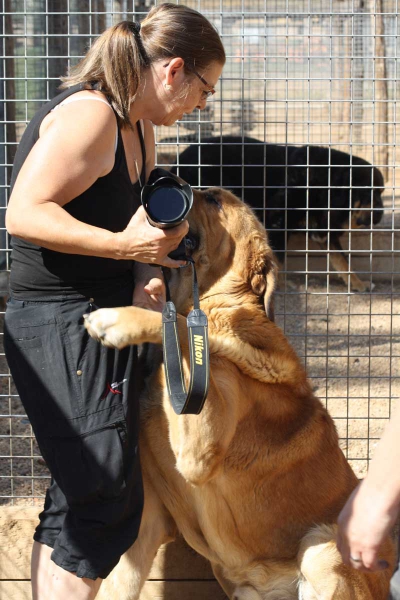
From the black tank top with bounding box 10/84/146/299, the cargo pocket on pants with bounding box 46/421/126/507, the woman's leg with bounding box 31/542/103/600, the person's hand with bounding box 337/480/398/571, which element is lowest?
the woman's leg with bounding box 31/542/103/600

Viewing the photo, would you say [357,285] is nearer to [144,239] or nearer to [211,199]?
[211,199]

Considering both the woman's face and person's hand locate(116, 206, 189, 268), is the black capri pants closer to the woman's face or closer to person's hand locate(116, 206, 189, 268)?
person's hand locate(116, 206, 189, 268)

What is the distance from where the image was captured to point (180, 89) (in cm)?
242

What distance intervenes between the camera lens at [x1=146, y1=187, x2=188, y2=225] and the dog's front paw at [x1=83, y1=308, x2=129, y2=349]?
0.40 m

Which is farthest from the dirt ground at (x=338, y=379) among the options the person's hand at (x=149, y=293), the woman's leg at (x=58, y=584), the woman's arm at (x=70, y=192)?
the woman's arm at (x=70, y=192)

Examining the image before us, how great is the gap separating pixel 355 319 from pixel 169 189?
5.15 m

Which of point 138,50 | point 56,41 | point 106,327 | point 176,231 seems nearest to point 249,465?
point 106,327

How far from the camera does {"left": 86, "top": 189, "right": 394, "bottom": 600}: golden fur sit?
3.00 m

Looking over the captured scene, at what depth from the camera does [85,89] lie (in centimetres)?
225

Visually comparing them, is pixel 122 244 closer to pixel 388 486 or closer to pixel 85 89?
pixel 85 89

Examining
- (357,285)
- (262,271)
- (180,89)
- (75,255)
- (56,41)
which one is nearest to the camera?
(75,255)

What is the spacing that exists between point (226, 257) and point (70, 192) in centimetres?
121

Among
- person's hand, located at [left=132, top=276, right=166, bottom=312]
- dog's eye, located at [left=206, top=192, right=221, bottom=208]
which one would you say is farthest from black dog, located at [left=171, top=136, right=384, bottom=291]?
person's hand, located at [left=132, top=276, right=166, bottom=312]

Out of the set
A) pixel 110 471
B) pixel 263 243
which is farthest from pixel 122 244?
pixel 263 243
